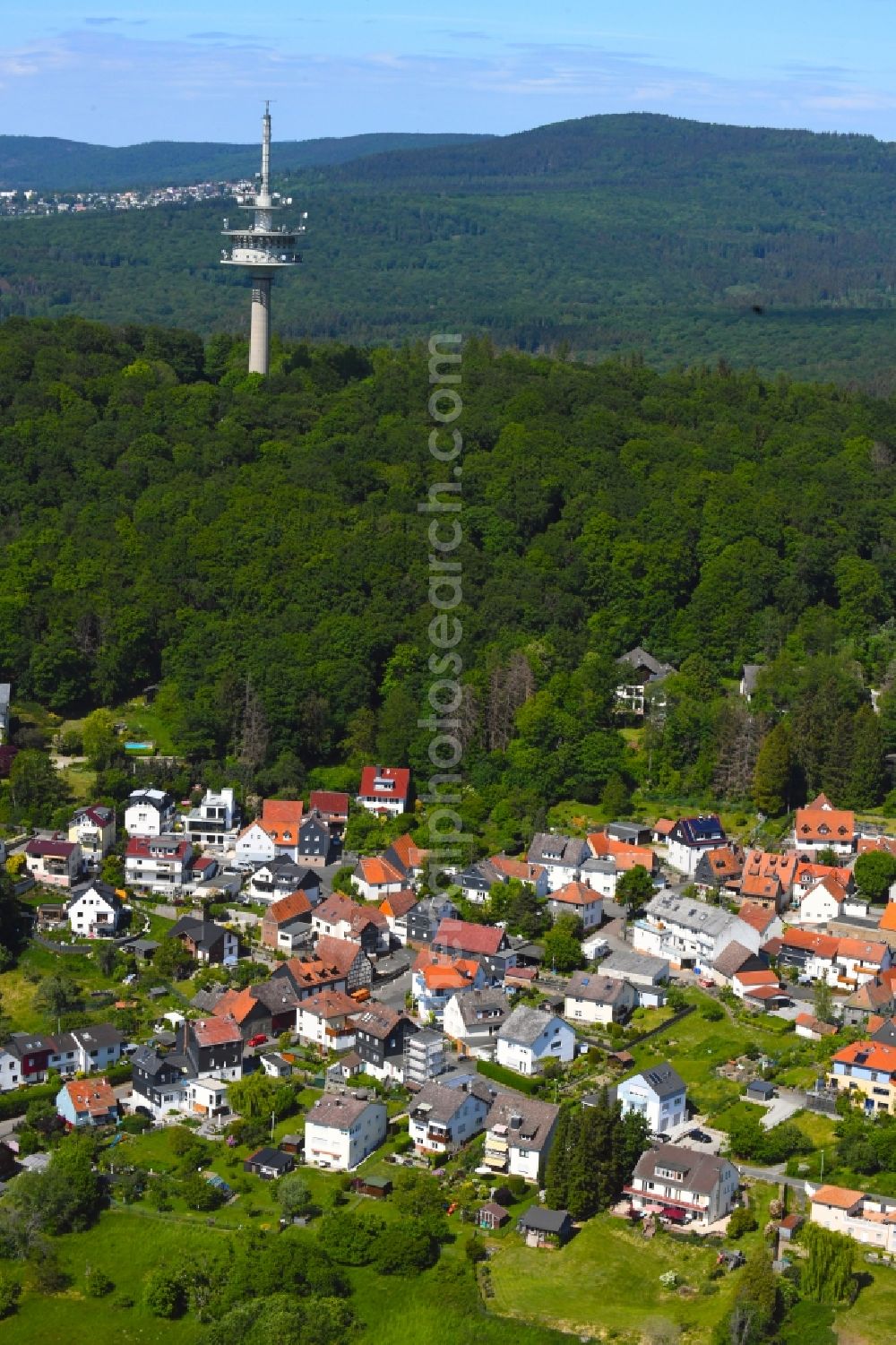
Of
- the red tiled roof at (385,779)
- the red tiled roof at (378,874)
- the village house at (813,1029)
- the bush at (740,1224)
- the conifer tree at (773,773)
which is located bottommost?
the bush at (740,1224)

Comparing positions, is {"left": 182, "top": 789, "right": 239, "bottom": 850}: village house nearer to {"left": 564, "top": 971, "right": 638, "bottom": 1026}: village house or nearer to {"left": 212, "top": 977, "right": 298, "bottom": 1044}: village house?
{"left": 212, "top": 977, "right": 298, "bottom": 1044}: village house

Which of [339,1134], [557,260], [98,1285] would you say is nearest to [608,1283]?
[339,1134]

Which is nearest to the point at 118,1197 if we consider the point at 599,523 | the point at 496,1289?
the point at 496,1289

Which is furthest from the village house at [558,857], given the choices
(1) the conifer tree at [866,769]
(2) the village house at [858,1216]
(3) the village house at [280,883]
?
(2) the village house at [858,1216]

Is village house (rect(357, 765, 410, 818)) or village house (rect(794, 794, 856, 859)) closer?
village house (rect(794, 794, 856, 859))

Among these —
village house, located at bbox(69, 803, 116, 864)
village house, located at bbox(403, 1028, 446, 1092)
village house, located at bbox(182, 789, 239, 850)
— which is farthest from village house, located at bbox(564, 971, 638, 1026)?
village house, located at bbox(69, 803, 116, 864)

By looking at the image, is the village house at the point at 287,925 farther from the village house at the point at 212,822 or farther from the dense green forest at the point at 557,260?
the dense green forest at the point at 557,260

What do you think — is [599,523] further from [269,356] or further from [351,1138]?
[351,1138]
